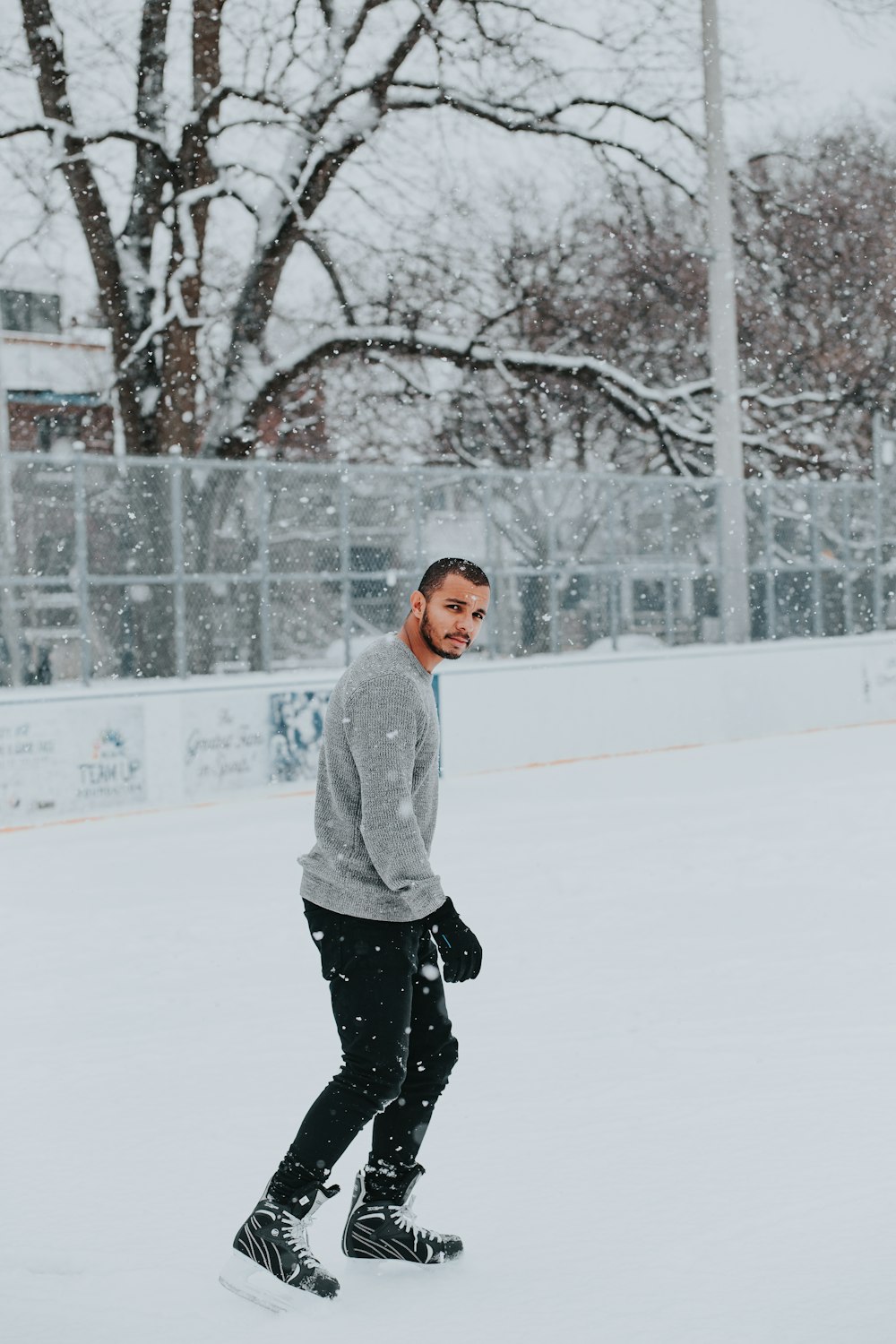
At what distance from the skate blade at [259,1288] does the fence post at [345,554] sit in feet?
35.6

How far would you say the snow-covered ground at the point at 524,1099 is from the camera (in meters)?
3.45

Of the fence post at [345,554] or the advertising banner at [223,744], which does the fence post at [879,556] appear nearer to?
the fence post at [345,554]

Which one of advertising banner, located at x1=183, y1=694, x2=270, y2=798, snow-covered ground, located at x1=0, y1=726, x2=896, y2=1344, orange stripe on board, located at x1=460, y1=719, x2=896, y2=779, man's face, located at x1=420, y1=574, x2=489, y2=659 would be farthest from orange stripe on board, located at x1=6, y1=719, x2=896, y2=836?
man's face, located at x1=420, y1=574, x2=489, y2=659

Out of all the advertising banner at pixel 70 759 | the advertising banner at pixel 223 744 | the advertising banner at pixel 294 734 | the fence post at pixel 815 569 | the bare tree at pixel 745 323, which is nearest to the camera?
the advertising banner at pixel 70 759

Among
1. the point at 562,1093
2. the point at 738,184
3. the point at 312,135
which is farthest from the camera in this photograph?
the point at 738,184

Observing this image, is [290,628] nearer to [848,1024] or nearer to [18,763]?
[18,763]

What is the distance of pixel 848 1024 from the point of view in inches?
223

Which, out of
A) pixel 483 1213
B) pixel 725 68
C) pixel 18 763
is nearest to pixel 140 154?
pixel 725 68

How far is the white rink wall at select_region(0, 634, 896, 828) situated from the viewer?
1231 cm

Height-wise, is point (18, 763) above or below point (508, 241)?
below

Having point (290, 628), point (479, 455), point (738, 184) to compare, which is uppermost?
point (738, 184)

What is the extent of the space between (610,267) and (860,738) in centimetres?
1467

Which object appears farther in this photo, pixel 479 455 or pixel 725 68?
pixel 479 455

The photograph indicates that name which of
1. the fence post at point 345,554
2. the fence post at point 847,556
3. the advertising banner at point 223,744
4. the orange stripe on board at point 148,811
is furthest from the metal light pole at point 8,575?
the fence post at point 847,556
